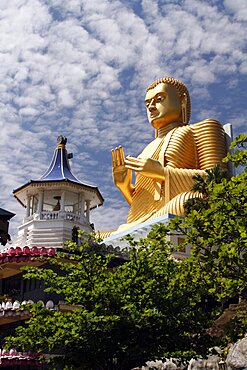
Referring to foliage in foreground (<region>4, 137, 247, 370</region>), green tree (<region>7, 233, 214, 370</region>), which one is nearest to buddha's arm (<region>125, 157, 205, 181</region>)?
foliage in foreground (<region>4, 137, 247, 370</region>)

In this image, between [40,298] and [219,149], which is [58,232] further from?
[219,149]

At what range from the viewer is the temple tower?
29.9 m

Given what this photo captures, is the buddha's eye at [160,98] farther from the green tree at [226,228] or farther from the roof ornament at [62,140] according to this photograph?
the green tree at [226,228]

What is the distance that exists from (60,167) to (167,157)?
6.26 meters

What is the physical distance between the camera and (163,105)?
3591 centimetres

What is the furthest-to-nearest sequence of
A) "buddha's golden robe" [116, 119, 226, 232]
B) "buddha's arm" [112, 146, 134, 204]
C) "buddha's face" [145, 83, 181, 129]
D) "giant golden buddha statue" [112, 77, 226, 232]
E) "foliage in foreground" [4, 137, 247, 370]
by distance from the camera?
"buddha's face" [145, 83, 181, 129], "buddha's arm" [112, 146, 134, 204], "buddha's golden robe" [116, 119, 226, 232], "giant golden buddha statue" [112, 77, 226, 232], "foliage in foreground" [4, 137, 247, 370]

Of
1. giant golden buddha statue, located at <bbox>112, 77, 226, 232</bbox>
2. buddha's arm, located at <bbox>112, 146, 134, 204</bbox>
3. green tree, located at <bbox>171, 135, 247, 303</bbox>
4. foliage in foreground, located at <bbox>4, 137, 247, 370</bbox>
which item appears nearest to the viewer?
green tree, located at <bbox>171, 135, 247, 303</bbox>

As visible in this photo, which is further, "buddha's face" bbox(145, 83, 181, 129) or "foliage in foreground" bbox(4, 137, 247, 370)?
"buddha's face" bbox(145, 83, 181, 129)

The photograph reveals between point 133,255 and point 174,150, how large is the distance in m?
20.5

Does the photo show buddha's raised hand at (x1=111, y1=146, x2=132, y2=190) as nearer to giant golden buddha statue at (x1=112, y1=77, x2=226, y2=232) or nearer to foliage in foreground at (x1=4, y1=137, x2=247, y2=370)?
giant golden buddha statue at (x1=112, y1=77, x2=226, y2=232)

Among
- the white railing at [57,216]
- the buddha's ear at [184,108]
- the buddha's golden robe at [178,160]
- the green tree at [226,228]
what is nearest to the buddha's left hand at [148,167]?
the buddha's golden robe at [178,160]

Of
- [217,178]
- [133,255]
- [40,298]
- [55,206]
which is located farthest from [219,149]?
[133,255]

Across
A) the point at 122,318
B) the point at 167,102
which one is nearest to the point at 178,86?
the point at 167,102

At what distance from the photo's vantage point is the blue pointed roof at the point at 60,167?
3130cm
